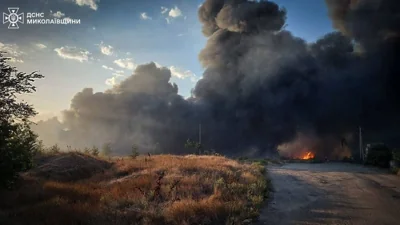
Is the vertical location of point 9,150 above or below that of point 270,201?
above

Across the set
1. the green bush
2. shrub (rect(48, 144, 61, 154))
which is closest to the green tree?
the green bush

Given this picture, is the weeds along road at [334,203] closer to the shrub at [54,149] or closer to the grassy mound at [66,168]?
the grassy mound at [66,168]

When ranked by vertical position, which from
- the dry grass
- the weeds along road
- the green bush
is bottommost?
the weeds along road

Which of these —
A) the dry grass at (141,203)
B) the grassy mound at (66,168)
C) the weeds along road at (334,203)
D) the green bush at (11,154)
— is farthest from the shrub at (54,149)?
the weeds along road at (334,203)

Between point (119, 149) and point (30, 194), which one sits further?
point (119, 149)

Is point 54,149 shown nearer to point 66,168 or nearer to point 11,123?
point 66,168

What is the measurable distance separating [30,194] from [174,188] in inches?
283

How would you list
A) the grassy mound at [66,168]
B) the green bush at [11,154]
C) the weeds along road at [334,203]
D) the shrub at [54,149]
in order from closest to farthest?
the weeds along road at [334,203] < the green bush at [11,154] < the grassy mound at [66,168] < the shrub at [54,149]

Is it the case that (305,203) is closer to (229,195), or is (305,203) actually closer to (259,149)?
(229,195)

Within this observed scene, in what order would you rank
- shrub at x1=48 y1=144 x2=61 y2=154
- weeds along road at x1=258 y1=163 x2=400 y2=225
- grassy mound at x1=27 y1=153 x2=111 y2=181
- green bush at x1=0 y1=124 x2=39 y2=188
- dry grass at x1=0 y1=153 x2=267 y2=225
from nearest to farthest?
dry grass at x1=0 y1=153 x2=267 y2=225, weeds along road at x1=258 y1=163 x2=400 y2=225, green bush at x1=0 y1=124 x2=39 y2=188, grassy mound at x1=27 y1=153 x2=111 y2=181, shrub at x1=48 y1=144 x2=61 y2=154

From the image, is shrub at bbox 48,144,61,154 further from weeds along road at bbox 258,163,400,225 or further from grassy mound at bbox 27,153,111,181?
weeds along road at bbox 258,163,400,225

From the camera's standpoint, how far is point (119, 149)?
95062 mm

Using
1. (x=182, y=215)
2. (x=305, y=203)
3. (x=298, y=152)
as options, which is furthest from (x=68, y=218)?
(x=298, y=152)

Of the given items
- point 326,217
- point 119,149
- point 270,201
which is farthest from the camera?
point 119,149
